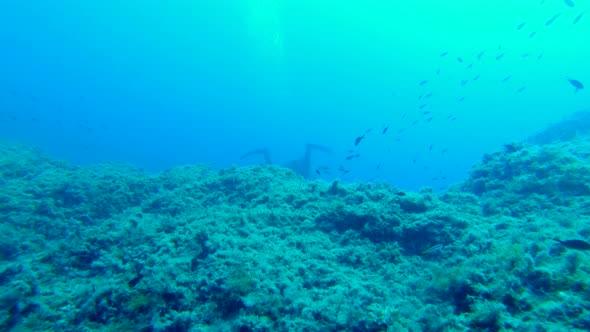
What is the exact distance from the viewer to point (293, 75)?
134250mm

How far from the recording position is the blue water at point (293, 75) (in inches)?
4075

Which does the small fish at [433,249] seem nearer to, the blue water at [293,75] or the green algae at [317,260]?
the green algae at [317,260]

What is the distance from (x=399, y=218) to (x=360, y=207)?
82 cm

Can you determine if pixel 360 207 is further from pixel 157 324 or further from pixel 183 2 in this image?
pixel 183 2

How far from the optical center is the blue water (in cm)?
10350

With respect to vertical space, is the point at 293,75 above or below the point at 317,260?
above

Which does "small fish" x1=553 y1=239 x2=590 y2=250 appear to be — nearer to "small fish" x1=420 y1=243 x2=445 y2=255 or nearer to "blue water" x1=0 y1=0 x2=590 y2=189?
"small fish" x1=420 y1=243 x2=445 y2=255

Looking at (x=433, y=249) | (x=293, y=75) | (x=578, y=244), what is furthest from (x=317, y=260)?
(x=293, y=75)

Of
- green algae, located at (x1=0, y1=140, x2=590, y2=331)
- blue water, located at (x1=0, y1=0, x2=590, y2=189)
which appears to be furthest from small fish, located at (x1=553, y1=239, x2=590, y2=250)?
blue water, located at (x1=0, y1=0, x2=590, y2=189)

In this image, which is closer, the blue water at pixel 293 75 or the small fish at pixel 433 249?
the small fish at pixel 433 249

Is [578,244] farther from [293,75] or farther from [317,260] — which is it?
[293,75]

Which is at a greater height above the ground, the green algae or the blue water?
the blue water

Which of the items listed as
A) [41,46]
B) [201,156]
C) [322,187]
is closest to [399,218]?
[322,187]

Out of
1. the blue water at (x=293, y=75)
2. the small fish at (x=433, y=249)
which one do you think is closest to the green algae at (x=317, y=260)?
the small fish at (x=433, y=249)
